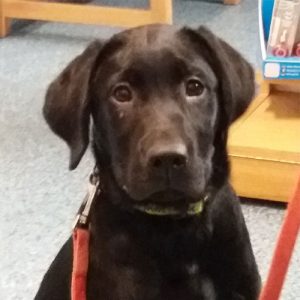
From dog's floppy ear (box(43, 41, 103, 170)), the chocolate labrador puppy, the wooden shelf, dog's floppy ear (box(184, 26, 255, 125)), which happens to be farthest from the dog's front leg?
the wooden shelf

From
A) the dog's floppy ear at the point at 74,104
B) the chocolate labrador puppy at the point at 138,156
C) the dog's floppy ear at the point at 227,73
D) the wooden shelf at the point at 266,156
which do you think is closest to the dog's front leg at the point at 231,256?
the chocolate labrador puppy at the point at 138,156

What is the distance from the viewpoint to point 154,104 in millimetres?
1299

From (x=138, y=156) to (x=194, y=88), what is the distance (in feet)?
0.52

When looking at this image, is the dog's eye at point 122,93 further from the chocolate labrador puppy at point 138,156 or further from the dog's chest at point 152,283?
the dog's chest at point 152,283

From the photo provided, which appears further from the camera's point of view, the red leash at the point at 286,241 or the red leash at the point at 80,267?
the red leash at the point at 80,267

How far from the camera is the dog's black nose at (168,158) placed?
1210 millimetres

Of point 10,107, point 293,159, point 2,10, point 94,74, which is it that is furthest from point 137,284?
point 2,10

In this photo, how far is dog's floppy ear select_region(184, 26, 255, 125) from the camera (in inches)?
52.8

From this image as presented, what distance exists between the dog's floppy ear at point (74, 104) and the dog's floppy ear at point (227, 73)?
0.61 feet

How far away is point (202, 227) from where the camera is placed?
137 cm

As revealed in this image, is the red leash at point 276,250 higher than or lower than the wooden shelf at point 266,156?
higher

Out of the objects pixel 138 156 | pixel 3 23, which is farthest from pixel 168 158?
pixel 3 23

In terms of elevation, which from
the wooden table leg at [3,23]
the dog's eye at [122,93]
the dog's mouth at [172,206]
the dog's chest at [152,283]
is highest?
the dog's eye at [122,93]

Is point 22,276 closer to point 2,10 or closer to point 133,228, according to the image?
point 133,228
